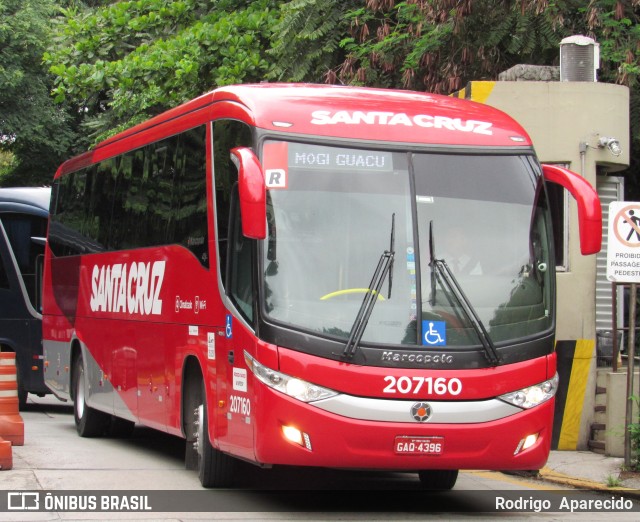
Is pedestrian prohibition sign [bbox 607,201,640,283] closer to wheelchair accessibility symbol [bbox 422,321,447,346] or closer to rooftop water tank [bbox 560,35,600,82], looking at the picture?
rooftop water tank [bbox 560,35,600,82]

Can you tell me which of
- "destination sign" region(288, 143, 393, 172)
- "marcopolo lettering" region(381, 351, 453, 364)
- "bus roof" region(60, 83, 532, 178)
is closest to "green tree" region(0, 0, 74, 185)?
"bus roof" region(60, 83, 532, 178)

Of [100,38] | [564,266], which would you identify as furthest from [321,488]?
[100,38]

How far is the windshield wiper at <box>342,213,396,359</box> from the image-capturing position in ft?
30.5

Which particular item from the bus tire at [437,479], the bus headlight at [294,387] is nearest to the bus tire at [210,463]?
the bus headlight at [294,387]

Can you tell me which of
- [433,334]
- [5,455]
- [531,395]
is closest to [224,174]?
[433,334]

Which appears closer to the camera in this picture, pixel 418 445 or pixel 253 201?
pixel 253 201

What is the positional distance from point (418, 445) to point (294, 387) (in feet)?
3.39

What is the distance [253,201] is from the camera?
9.15 m

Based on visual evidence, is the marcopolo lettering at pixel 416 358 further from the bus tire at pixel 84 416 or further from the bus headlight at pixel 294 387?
the bus tire at pixel 84 416

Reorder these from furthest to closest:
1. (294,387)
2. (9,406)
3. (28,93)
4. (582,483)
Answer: (28,93) < (9,406) < (582,483) < (294,387)

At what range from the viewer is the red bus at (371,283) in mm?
9312

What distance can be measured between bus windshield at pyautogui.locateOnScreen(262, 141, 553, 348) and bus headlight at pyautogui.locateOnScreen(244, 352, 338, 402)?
15.9 inches

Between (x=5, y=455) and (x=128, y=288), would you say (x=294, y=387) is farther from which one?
(x=128, y=288)

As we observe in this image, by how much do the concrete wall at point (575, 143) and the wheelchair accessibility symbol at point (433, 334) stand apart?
5587mm
